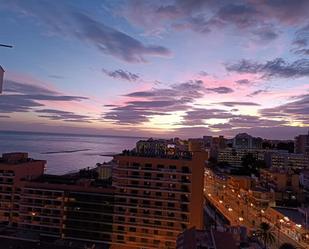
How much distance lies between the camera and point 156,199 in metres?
18.2

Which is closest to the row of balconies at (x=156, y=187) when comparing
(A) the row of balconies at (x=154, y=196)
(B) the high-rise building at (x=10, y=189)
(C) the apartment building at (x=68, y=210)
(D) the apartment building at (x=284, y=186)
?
(A) the row of balconies at (x=154, y=196)

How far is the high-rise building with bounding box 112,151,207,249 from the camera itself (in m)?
17.7

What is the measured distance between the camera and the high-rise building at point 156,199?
17.7 m

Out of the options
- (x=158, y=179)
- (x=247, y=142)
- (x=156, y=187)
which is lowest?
(x=156, y=187)

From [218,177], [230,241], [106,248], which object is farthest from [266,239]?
[218,177]

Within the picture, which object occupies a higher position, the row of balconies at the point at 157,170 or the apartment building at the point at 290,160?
the apartment building at the point at 290,160

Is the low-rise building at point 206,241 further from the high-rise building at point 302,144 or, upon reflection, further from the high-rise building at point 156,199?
the high-rise building at point 302,144

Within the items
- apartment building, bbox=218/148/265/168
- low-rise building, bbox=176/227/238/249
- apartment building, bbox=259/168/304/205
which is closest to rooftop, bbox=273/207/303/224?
apartment building, bbox=259/168/304/205

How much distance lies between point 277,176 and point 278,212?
8.77 m

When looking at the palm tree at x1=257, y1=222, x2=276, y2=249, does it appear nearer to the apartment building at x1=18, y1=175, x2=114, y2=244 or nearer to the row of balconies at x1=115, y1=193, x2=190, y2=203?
the row of balconies at x1=115, y1=193, x2=190, y2=203

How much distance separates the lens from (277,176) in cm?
3092

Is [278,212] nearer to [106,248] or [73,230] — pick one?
[106,248]

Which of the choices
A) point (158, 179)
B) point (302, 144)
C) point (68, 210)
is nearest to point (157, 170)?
point (158, 179)

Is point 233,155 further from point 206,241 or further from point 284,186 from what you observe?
point 206,241
